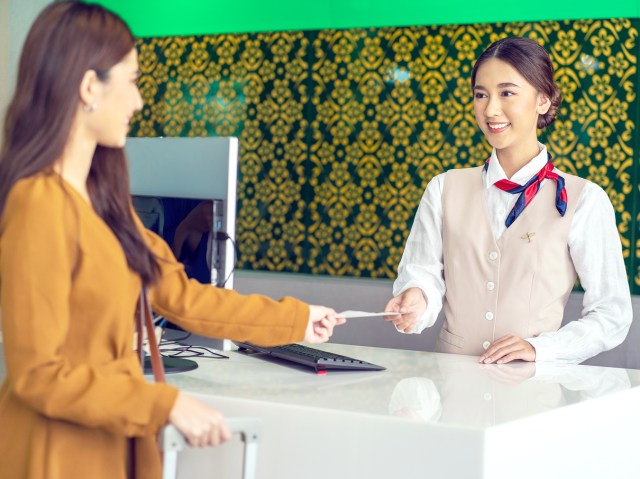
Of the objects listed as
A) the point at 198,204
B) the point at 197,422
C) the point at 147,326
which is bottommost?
the point at 197,422

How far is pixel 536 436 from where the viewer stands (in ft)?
6.10

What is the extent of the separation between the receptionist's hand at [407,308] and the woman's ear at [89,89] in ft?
4.56

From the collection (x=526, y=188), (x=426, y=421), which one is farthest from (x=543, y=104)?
(x=426, y=421)

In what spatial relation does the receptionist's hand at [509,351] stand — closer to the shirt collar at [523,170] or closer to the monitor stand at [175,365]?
the shirt collar at [523,170]

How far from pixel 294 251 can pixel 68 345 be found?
3669mm

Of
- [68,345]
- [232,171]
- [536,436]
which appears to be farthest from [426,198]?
[68,345]

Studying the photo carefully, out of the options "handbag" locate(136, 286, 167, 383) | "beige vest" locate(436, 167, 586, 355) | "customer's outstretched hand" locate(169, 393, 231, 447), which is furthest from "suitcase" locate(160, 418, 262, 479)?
"beige vest" locate(436, 167, 586, 355)

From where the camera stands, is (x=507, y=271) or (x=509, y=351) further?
(x=507, y=271)

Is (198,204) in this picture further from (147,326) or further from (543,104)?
(543,104)

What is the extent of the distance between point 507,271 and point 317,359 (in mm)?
779

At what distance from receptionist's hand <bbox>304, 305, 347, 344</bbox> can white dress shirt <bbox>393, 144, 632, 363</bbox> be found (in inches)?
31.4

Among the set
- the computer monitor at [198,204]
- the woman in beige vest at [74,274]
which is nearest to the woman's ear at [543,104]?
the computer monitor at [198,204]

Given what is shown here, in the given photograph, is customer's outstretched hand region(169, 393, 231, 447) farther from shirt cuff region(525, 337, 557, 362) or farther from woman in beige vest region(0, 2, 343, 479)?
shirt cuff region(525, 337, 557, 362)

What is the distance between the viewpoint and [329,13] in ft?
16.5
